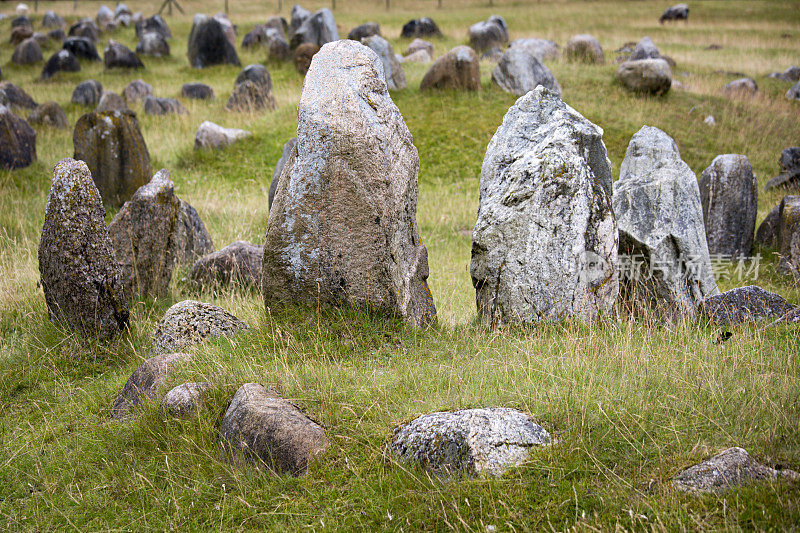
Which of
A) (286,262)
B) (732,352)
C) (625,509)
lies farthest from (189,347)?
(732,352)

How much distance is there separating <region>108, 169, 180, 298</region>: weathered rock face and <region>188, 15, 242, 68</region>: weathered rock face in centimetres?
1985

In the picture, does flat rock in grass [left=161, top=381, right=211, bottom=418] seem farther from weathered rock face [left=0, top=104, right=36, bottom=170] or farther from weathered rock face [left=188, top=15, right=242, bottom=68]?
weathered rock face [left=188, top=15, right=242, bottom=68]

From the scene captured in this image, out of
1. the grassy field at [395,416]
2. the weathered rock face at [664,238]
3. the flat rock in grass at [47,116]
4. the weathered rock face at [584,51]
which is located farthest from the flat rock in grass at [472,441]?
the weathered rock face at [584,51]

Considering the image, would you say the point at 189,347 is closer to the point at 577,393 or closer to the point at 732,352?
the point at 577,393

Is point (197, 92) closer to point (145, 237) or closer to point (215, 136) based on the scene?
point (215, 136)

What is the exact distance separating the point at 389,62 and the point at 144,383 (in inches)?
601

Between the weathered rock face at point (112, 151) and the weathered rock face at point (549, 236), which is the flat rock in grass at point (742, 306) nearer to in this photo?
the weathered rock face at point (549, 236)

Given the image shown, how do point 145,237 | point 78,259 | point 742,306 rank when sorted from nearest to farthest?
point 78,259 → point 742,306 → point 145,237

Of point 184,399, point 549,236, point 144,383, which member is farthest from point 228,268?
point 549,236

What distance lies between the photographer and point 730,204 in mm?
10742

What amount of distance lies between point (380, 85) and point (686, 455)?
14.1 feet

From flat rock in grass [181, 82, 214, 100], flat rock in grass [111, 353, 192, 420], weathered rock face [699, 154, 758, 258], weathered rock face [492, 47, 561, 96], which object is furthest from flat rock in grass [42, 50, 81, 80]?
weathered rock face [699, 154, 758, 258]

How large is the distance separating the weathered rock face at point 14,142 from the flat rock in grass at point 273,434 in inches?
507

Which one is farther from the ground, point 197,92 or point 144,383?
point 197,92
